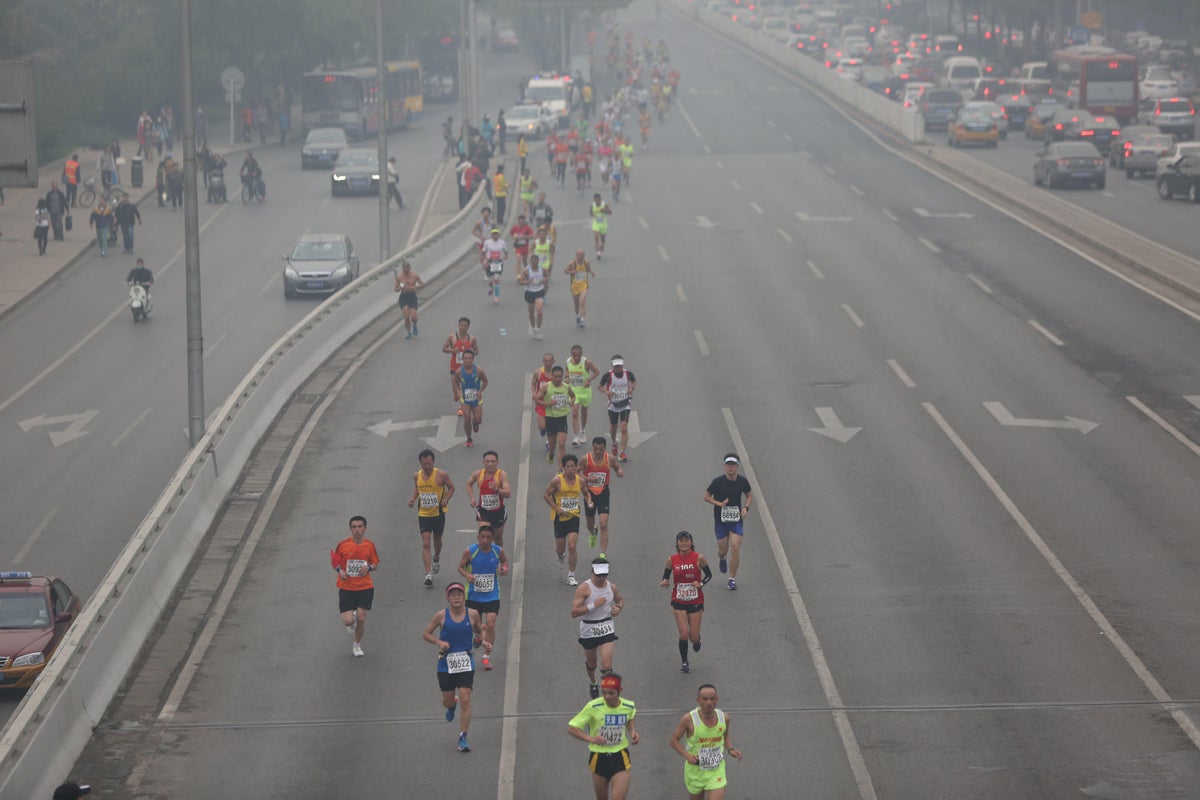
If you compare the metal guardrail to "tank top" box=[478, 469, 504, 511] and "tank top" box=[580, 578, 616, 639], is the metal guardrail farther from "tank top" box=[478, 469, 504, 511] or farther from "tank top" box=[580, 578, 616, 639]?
"tank top" box=[580, 578, 616, 639]

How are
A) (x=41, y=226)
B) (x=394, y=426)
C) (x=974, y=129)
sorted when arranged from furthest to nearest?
(x=974, y=129)
(x=41, y=226)
(x=394, y=426)

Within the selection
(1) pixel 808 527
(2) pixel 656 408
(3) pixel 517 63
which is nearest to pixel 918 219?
(2) pixel 656 408

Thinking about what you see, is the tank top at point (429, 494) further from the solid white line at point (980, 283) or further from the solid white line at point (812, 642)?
the solid white line at point (980, 283)

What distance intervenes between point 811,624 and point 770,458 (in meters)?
7.11

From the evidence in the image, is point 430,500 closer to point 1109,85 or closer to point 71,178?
point 71,178

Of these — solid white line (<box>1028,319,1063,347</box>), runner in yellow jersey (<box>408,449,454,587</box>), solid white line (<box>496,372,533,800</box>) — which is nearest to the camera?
solid white line (<box>496,372,533,800</box>)

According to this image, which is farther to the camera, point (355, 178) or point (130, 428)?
point (355, 178)

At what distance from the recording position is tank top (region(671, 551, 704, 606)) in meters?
17.8

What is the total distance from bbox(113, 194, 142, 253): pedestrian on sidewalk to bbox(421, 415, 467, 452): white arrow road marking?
22.9m

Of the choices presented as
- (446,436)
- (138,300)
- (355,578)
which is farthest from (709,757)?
(138,300)

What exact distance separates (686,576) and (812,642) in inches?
81.5

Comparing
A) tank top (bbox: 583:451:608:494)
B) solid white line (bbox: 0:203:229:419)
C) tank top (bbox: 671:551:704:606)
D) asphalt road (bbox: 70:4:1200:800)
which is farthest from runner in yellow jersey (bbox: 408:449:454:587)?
solid white line (bbox: 0:203:229:419)

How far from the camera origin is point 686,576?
17766mm

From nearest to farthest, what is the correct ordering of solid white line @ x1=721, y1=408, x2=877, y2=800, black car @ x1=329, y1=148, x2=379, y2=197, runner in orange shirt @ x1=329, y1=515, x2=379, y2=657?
1. solid white line @ x1=721, y1=408, x2=877, y2=800
2. runner in orange shirt @ x1=329, y1=515, x2=379, y2=657
3. black car @ x1=329, y1=148, x2=379, y2=197
